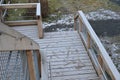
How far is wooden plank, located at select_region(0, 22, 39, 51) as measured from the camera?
1.82 meters

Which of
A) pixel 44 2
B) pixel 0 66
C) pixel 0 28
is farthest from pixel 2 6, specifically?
pixel 0 28

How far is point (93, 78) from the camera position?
527 cm

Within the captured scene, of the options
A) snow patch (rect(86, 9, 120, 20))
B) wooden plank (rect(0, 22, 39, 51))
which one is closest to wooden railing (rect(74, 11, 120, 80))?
wooden plank (rect(0, 22, 39, 51))

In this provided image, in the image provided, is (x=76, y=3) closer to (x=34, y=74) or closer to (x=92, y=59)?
(x=92, y=59)

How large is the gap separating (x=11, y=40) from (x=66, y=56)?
174 inches

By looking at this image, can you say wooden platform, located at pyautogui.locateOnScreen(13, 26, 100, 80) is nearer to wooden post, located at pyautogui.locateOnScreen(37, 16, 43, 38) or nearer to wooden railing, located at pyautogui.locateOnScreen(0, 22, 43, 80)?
wooden post, located at pyautogui.locateOnScreen(37, 16, 43, 38)

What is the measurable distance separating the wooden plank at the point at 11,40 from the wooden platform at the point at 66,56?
270 centimetres

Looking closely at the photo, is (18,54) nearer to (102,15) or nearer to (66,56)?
(66,56)

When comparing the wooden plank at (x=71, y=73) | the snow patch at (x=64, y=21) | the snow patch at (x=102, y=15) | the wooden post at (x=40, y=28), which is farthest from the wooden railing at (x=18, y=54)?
the snow patch at (x=102, y=15)

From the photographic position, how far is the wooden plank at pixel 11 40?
1.82 meters

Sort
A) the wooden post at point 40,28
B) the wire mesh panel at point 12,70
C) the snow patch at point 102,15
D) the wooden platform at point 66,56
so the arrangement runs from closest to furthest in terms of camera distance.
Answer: the wire mesh panel at point 12,70 → the wooden platform at point 66,56 → the wooden post at point 40,28 → the snow patch at point 102,15

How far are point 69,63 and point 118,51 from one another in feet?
8.77

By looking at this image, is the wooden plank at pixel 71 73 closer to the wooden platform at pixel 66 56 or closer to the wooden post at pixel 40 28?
the wooden platform at pixel 66 56

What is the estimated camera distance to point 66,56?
6.23 meters
